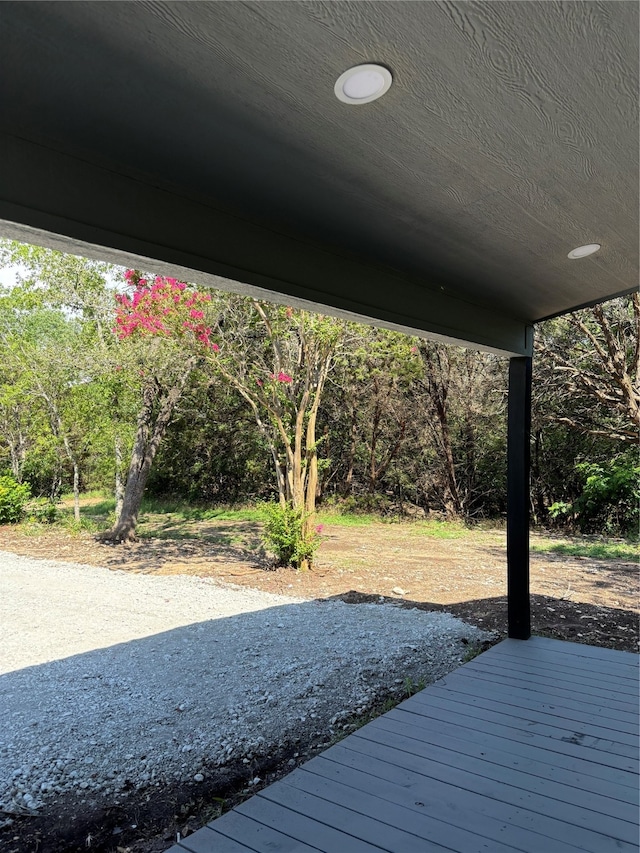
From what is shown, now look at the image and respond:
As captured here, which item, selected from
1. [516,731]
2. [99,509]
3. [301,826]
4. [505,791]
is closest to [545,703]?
[516,731]

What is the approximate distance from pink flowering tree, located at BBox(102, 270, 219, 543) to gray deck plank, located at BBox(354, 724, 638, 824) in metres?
4.28

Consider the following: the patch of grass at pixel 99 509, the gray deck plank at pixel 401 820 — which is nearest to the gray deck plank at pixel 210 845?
the gray deck plank at pixel 401 820

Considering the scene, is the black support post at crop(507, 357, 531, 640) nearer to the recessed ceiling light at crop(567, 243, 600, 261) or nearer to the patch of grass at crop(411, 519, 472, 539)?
the recessed ceiling light at crop(567, 243, 600, 261)

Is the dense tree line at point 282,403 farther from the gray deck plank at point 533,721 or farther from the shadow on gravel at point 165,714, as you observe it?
the gray deck plank at point 533,721

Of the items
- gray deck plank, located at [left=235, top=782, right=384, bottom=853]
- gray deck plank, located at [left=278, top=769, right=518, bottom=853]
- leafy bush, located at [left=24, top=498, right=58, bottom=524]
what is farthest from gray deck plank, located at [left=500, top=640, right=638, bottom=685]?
leafy bush, located at [left=24, top=498, right=58, bottom=524]

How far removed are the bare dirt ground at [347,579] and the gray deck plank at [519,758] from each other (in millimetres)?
469

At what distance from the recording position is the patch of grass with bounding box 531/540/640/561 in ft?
20.5

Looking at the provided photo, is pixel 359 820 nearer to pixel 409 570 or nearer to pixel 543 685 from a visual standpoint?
A: pixel 543 685

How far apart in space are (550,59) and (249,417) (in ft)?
27.4

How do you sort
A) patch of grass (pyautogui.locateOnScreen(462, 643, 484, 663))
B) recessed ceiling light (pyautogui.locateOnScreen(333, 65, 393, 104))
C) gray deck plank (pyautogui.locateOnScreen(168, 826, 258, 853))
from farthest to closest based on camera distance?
1. patch of grass (pyautogui.locateOnScreen(462, 643, 484, 663))
2. gray deck plank (pyautogui.locateOnScreen(168, 826, 258, 853))
3. recessed ceiling light (pyautogui.locateOnScreen(333, 65, 393, 104))

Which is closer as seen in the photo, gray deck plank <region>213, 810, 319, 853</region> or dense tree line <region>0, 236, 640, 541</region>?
gray deck plank <region>213, 810, 319, 853</region>

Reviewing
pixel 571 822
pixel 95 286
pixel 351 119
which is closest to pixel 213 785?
pixel 571 822

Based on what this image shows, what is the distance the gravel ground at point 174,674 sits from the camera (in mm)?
2346

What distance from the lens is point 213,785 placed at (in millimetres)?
2154
